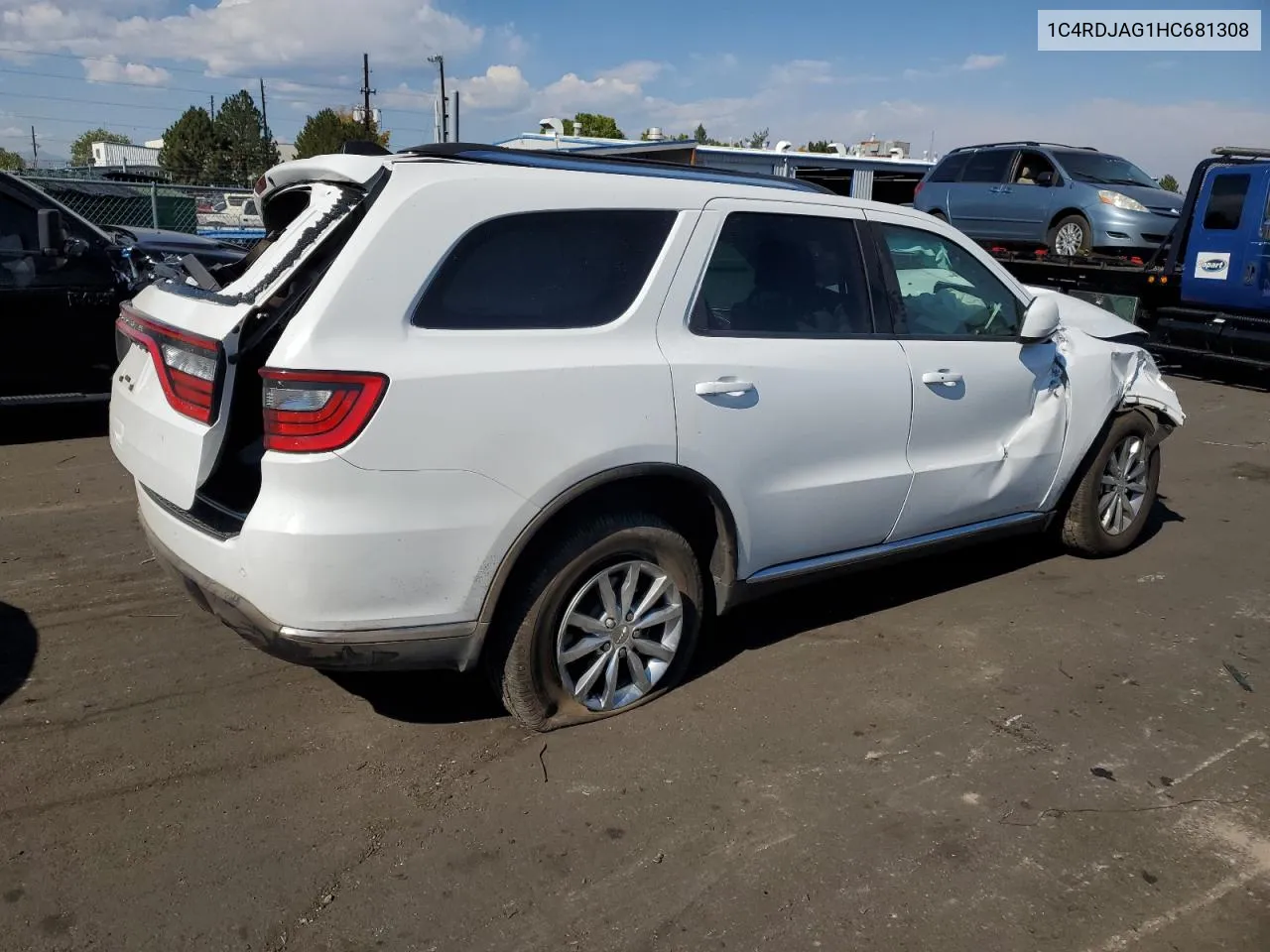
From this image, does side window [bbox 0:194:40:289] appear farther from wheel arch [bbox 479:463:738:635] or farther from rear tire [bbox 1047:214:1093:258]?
rear tire [bbox 1047:214:1093:258]

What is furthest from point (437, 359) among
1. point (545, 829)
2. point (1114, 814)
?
point (1114, 814)

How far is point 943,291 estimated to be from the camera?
4656 mm

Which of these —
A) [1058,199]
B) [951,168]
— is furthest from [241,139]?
[1058,199]

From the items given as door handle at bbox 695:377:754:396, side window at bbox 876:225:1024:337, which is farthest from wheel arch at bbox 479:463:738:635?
side window at bbox 876:225:1024:337

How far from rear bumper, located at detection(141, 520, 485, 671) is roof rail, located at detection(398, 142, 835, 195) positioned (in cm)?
149

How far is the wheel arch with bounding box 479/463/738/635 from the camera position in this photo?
10.7 feet

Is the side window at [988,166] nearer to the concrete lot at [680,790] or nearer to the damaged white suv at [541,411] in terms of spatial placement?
the concrete lot at [680,790]

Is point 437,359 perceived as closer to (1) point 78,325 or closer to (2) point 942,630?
(2) point 942,630

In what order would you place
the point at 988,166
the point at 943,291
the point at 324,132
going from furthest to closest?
1. the point at 324,132
2. the point at 988,166
3. the point at 943,291

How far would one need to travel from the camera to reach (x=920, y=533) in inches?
180

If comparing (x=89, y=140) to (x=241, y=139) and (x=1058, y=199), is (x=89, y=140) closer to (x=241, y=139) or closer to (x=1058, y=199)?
(x=241, y=139)

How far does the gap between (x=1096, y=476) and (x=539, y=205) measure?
342cm

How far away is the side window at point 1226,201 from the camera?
11.0 meters

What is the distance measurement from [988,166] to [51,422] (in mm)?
12374
